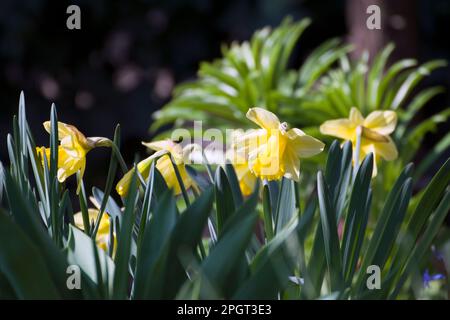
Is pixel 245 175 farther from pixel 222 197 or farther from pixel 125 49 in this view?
pixel 125 49

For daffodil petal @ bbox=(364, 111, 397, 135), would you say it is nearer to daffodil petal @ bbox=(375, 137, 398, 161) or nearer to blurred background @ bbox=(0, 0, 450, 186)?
daffodil petal @ bbox=(375, 137, 398, 161)

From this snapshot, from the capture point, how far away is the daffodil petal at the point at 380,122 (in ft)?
3.39

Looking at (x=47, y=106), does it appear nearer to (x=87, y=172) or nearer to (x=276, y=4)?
(x=87, y=172)

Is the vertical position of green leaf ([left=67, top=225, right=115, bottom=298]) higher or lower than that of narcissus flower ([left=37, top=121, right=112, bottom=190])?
lower

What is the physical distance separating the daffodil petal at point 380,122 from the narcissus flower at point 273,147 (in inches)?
6.4

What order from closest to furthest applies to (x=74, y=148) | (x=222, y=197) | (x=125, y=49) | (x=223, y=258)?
(x=223, y=258) < (x=222, y=197) < (x=74, y=148) < (x=125, y=49)

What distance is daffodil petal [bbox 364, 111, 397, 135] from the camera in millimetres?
1033

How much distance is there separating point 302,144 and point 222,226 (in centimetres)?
17

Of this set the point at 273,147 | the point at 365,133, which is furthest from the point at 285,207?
the point at 365,133

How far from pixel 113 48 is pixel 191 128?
1600mm

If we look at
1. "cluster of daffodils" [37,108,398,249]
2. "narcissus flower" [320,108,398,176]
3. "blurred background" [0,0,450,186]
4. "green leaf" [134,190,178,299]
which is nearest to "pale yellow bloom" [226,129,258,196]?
"cluster of daffodils" [37,108,398,249]

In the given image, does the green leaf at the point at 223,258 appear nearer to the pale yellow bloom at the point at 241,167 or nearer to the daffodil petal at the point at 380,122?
the pale yellow bloom at the point at 241,167

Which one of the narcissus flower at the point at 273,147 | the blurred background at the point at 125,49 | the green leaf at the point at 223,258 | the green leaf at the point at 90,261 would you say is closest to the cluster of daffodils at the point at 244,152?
the narcissus flower at the point at 273,147

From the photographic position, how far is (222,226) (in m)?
0.78
